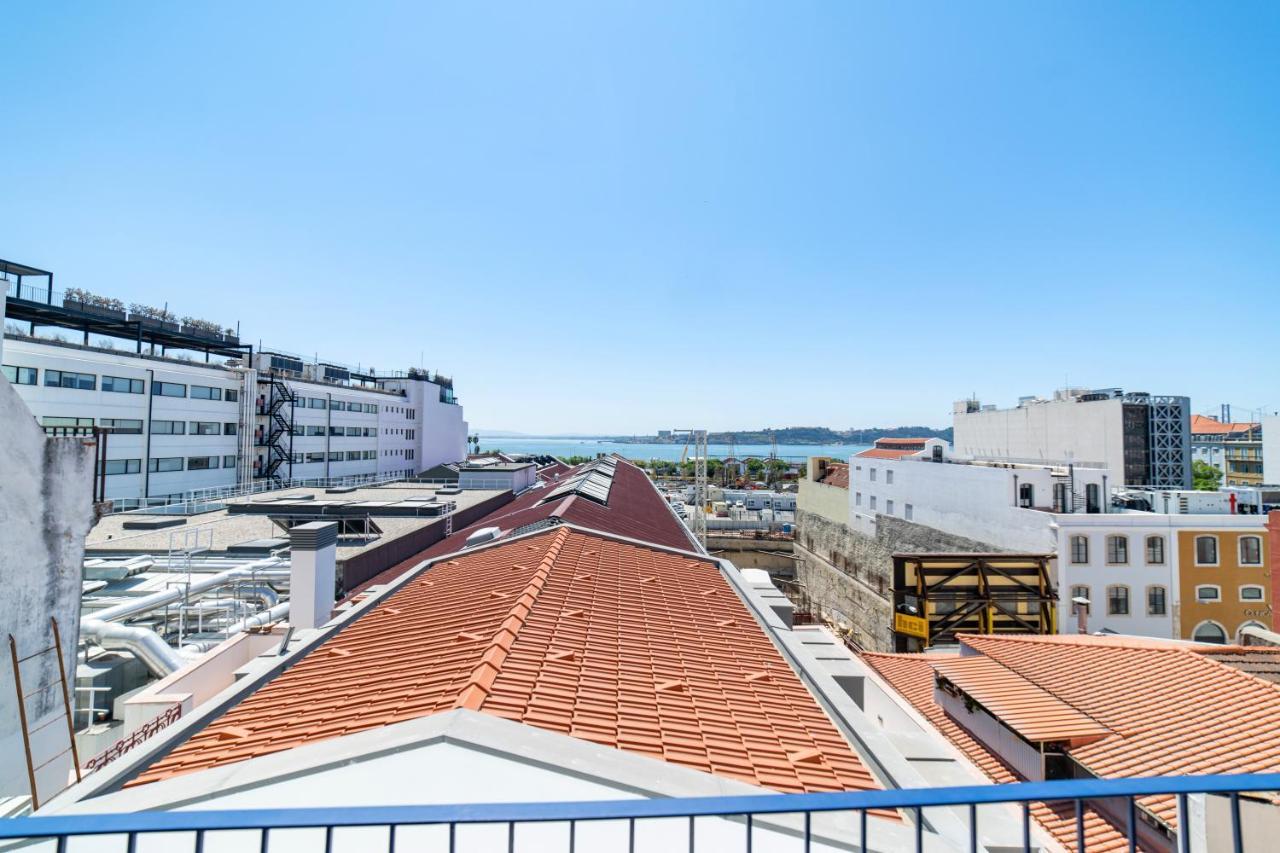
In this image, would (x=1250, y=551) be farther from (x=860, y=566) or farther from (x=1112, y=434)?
(x=860, y=566)

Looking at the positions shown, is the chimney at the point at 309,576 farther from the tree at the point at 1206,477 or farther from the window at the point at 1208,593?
the tree at the point at 1206,477

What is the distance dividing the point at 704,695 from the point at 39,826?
456 cm

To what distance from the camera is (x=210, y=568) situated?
14.0m

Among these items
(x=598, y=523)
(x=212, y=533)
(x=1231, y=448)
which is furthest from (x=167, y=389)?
(x=1231, y=448)

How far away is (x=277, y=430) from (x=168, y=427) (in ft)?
27.4

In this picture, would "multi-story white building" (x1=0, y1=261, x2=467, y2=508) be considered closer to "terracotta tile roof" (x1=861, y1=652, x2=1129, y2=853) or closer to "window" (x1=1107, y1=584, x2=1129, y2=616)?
"terracotta tile roof" (x1=861, y1=652, x2=1129, y2=853)

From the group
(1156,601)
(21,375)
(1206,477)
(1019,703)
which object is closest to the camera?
(1019,703)

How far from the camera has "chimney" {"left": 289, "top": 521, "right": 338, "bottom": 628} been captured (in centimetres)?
1057

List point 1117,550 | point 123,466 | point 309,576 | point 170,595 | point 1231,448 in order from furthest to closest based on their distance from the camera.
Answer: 1. point 1231,448
2. point 123,466
3. point 1117,550
4. point 170,595
5. point 309,576

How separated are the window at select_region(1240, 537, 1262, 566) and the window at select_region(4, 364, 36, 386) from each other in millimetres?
55405

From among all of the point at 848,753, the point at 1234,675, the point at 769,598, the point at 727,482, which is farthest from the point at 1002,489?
the point at 727,482

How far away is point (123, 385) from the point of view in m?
30.0

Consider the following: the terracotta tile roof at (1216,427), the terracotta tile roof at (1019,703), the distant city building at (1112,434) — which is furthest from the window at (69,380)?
the terracotta tile roof at (1216,427)

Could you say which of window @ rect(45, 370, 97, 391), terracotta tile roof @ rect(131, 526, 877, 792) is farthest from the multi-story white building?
terracotta tile roof @ rect(131, 526, 877, 792)
